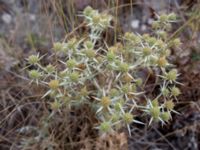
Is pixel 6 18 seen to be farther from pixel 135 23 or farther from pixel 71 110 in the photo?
pixel 71 110

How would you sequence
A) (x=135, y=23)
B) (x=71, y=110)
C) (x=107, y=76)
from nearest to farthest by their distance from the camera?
(x=107, y=76)
(x=71, y=110)
(x=135, y=23)

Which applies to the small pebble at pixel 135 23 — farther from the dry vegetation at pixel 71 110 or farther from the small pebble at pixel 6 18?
the small pebble at pixel 6 18

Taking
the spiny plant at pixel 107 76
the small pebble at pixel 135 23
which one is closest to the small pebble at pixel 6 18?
the small pebble at pixel 135 23

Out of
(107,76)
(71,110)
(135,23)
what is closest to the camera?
(107,76)

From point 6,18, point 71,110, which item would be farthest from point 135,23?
point 71,110

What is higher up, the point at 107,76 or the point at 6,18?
the point at 107,76

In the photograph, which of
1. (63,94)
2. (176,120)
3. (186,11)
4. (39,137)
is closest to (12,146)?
(39,137)

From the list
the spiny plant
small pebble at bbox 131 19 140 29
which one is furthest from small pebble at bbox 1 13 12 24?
the spiny plant

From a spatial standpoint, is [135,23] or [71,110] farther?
[135,23]

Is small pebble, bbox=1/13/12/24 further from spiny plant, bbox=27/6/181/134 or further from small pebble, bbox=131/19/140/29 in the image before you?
spiny plant, bbox=27/6/181/134

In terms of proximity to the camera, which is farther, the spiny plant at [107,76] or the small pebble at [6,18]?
the small pebble at [6,18]

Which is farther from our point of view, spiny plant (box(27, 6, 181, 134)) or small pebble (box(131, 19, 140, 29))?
small pebble (box(131, 19, 140, 29))
